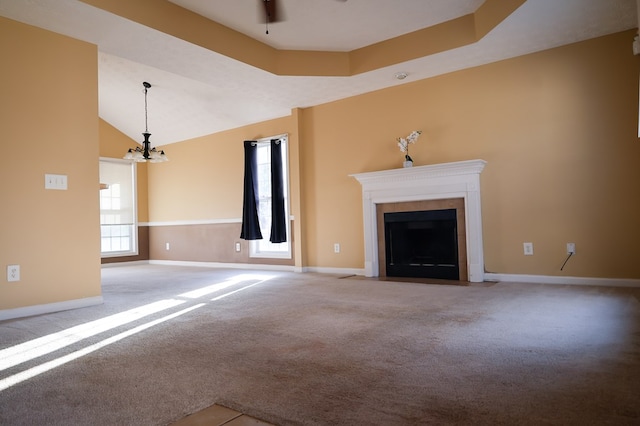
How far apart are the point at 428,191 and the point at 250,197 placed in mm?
2939

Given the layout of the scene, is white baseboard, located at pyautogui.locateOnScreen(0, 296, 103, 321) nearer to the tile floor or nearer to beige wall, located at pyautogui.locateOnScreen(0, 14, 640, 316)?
beige wall, located at pyautogui.locateOnScreen(0, 14, 640, 316)

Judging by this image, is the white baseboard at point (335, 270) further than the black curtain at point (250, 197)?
No

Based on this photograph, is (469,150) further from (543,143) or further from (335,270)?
(335,270)

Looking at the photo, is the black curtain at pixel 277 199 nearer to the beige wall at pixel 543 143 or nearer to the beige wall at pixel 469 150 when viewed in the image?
the beige wall at pixel 469 150

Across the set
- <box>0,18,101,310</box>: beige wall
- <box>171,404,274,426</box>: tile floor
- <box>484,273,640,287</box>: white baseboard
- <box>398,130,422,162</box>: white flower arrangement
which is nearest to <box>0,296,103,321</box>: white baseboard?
<box>0,18,101,310</box>: beige wall

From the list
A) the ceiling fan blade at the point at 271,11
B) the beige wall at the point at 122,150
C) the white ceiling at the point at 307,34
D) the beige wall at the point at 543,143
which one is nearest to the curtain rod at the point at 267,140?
the white ceiling at the point at 307,34

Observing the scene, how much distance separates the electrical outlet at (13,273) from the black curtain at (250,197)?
3376 mm

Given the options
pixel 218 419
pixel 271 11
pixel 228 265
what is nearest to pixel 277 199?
pixel 228 265

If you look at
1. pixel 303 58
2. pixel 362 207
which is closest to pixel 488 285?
pixel 362 207

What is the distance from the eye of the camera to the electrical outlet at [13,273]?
126 inches

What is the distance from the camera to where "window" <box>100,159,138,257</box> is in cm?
757

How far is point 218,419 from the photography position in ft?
4.47

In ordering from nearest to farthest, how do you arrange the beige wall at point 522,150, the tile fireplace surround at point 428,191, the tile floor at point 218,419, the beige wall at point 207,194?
the tile floor at point 218,419, the beige wall at point 522,150, the tile fireplace surround at point 428,191, the beige wall at point 207,194

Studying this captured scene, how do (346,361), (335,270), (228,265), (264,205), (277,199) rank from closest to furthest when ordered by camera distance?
(346,361) → (335,270) → (277,199) → (264,205) → (228,265)
